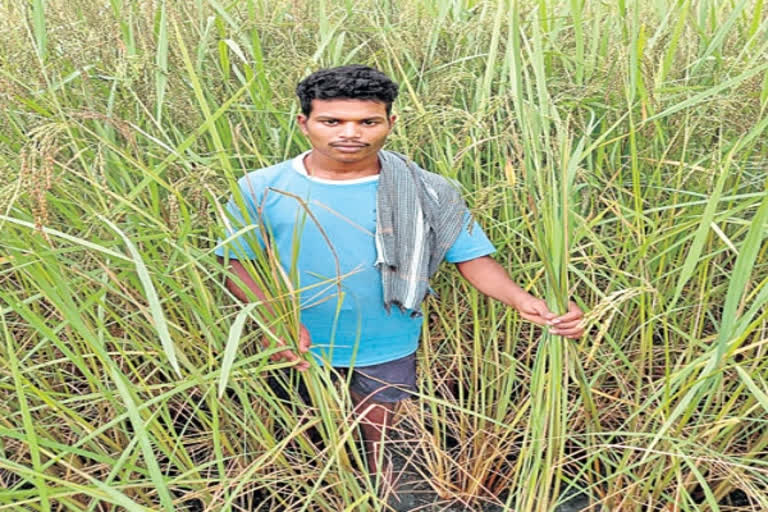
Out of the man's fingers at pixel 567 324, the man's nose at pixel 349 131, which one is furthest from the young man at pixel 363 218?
A: the man's fingers at pixel 567 324

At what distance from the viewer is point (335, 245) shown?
1.14m

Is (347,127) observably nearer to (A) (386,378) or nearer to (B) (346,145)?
(B) (346,145)

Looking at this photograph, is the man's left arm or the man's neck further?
the man's neck

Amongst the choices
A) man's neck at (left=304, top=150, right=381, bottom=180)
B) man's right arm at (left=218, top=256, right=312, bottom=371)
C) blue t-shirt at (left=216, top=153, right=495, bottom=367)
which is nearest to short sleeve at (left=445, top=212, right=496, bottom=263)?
blue t-shirt at (left=216, top=153, right=495, bottom=367)

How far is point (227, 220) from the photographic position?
0.92 m

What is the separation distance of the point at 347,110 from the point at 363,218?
0.19 m

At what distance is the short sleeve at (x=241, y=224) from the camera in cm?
87

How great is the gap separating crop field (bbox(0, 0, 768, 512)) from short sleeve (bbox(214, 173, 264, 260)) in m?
0.03

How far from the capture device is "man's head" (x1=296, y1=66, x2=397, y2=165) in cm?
104

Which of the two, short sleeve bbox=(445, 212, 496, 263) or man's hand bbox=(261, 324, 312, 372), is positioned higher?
short sleeve bbox=(445, 212, 496, 263)

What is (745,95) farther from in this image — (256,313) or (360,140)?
(256,313)

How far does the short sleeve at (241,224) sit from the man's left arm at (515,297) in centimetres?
38

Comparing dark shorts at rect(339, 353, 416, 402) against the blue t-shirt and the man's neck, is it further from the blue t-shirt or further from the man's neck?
the man's neck

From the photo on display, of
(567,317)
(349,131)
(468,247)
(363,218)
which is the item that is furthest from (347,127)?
(567,317)
